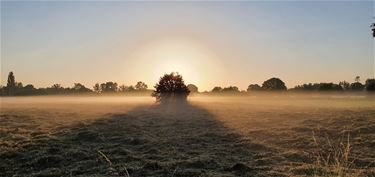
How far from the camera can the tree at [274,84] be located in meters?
110

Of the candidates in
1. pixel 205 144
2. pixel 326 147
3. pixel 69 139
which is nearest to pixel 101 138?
pixel 69 139

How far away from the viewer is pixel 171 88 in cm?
7106

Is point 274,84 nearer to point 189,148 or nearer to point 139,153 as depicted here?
point 189,148

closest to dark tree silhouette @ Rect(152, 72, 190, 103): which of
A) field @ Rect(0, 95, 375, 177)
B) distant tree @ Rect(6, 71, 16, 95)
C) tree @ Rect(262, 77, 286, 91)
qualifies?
field @ Rect(0, 95, 375, 177)

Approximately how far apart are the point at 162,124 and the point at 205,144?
10790mm

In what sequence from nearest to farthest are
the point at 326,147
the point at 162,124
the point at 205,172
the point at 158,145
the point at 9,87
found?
the point at 205,172
the point at 326,147
the point at 158,145
the point at 162,124
the point at 9,87

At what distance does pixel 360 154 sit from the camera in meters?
18.9

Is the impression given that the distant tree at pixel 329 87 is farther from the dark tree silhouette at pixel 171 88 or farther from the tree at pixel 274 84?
the dark tree silhouette at pixel 171 88

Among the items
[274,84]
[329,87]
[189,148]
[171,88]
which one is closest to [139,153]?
[189,148]

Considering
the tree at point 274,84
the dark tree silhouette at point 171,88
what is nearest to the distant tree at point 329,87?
the tree at point 274,84

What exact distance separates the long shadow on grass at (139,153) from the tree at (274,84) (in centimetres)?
8273

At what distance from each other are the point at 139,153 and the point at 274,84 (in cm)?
9513

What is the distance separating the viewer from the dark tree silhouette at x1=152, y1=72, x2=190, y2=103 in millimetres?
70375

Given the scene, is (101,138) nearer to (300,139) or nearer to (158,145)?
(158,145)
